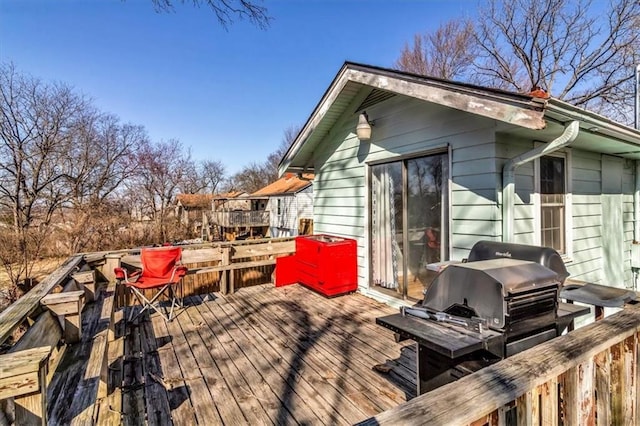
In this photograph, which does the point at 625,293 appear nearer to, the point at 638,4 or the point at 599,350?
the point at 599,350

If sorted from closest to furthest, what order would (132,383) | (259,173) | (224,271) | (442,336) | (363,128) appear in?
(442,336) → (132,383) → (363,128) → (224,271) → (259,173)

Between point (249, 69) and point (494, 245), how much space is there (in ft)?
31.0

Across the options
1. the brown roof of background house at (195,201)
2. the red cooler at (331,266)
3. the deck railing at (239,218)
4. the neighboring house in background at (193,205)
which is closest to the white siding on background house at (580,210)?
the red cooler at (331,266)

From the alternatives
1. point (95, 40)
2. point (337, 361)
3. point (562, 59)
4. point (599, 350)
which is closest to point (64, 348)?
point (337, 361)

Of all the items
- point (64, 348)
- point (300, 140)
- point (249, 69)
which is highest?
point (249, 69)

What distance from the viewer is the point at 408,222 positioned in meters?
4.45

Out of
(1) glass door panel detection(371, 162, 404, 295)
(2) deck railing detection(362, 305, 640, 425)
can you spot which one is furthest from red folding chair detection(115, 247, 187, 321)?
(2) deck railing detection(362, 305, 640, 425)

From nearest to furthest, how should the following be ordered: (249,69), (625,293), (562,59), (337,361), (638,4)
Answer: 1. (625,293)
2. (337,361)
3. (249,69)
4. (638,4)
5. (562,59)

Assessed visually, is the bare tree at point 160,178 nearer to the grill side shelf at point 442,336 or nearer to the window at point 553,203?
the window at point 553,203

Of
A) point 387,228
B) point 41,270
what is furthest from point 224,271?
point 41,270

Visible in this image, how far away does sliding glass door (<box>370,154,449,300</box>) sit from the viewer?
4.05m

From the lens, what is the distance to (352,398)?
2467 millimetres

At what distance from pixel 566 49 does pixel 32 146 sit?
22329 millimetres

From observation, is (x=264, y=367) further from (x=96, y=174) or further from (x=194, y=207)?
(x=194, y=207)
